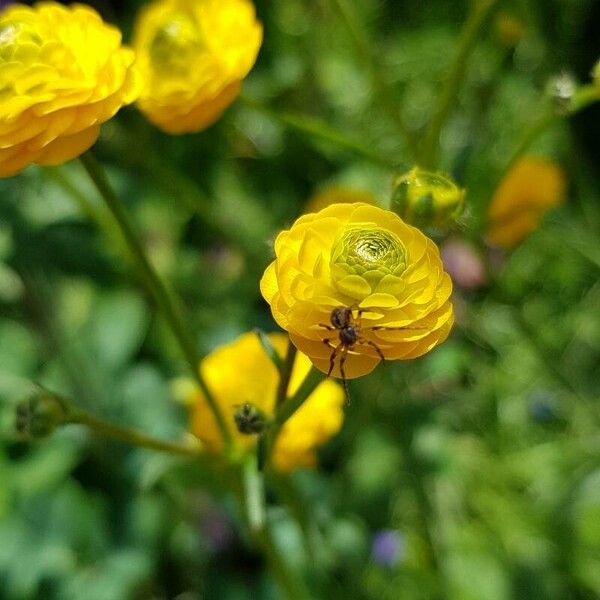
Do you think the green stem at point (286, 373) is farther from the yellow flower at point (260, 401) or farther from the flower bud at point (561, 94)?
the flower bud at point (561, 94)

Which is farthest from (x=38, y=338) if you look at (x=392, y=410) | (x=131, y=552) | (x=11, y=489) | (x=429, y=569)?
(x=429, y=569)

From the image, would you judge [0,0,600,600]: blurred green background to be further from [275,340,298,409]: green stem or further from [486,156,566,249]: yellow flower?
[275,340,298,409]: green stem

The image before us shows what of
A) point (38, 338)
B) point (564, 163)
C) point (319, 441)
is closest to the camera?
point (319, 441)

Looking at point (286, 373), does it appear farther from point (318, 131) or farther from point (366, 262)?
point (318, 131)

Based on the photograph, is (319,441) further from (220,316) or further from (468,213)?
(220,316)

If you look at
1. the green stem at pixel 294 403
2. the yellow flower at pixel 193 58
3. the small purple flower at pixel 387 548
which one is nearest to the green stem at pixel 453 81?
the yellow flower at pixel 193 58

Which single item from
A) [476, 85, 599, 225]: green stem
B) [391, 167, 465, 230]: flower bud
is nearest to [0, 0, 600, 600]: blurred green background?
[476, 85, 599, 225]: green stem
